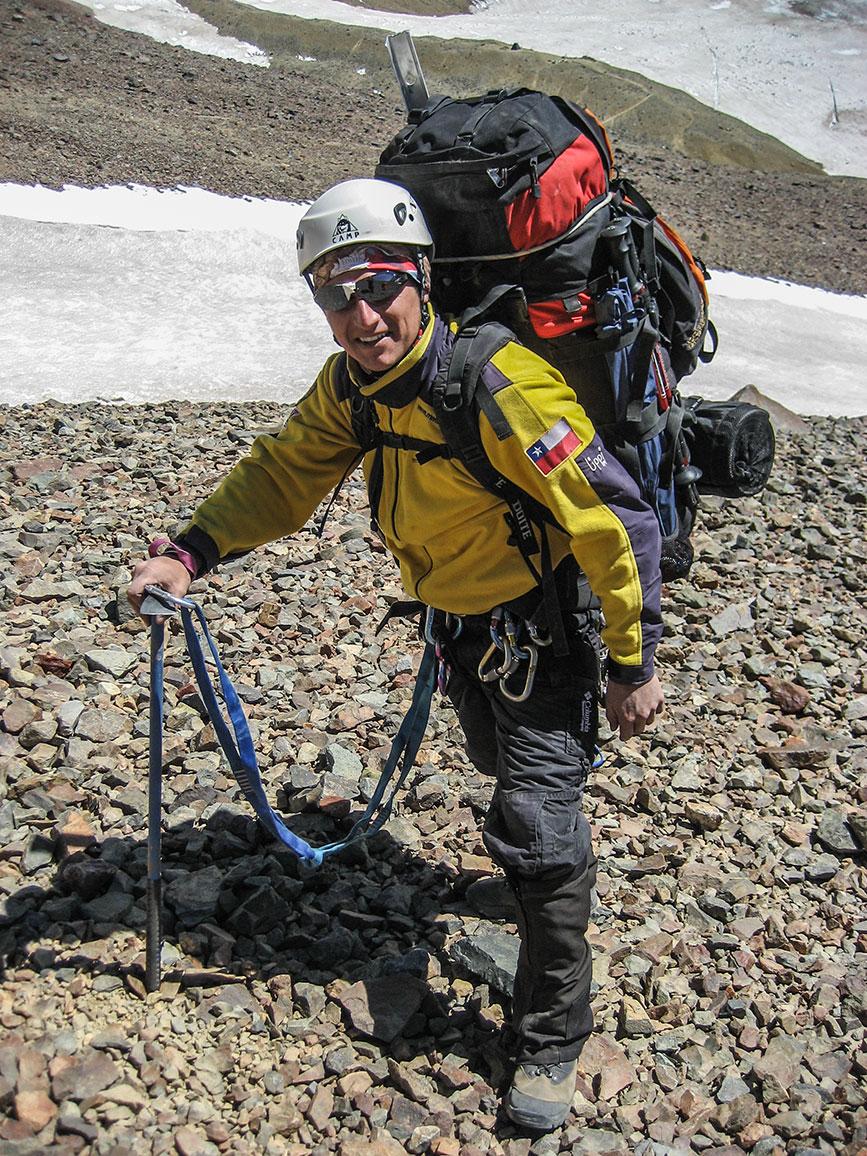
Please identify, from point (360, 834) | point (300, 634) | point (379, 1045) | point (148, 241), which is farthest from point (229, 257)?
point (379, 1045)

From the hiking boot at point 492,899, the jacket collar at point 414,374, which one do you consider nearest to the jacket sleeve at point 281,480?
the jacket collar at point 414,374

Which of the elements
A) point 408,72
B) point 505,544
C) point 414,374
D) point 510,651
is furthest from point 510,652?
point 408,72

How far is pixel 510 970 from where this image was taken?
3713mm

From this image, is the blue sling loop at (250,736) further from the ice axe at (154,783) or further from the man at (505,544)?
the man at (505,544)

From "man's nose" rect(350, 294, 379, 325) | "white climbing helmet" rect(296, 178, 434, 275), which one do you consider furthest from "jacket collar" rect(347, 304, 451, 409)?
"white climbing helmet" rect(296, 178, 434, 275)

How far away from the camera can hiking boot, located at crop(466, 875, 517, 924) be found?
4.17 meters

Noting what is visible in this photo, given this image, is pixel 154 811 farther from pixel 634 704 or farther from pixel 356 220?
pixel 356 220

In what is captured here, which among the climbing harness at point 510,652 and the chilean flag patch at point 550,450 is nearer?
the chilean flag patch at point 550,450

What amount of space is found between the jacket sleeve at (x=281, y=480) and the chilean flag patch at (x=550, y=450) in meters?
0.78

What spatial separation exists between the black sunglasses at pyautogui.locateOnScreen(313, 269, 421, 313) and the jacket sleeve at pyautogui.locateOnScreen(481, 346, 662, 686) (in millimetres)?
353

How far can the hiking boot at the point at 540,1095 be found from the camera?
128 inches

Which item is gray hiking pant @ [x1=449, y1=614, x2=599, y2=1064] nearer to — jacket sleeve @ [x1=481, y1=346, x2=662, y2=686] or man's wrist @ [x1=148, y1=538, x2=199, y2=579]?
jacket sleeve @ [x1=481, y1=346, x2=662, y2=686]

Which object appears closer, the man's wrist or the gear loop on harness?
the gear loop on harness

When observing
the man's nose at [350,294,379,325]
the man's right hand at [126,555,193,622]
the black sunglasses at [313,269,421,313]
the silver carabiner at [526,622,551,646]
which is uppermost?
the black sunglasses at [313,269,421,313]
